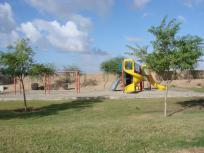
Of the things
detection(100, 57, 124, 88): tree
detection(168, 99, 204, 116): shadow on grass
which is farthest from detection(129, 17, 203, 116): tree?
detection(100, 57, 124, 88): tree

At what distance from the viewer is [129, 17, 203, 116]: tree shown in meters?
19.9

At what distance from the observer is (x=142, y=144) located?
9.20m

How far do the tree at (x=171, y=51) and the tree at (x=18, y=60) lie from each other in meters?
7.30

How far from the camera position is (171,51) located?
2033 centimetres

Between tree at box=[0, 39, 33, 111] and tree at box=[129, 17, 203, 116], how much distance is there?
7.30 m

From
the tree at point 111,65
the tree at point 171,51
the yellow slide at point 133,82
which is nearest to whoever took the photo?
the tree at point 171,51

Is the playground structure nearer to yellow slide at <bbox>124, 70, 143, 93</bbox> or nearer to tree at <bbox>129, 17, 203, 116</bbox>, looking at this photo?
yellow slide at <bbox>124, 70, 143, 93</bbox>

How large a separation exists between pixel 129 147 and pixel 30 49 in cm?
1670

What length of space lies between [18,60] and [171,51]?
9.39 m

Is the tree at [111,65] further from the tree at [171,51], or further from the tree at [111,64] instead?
the tree at [171,51]

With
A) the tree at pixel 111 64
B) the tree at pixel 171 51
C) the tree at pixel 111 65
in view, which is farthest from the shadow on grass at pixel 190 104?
the tree at pixel 111 64

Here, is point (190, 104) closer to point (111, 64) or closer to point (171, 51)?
point (171, 51)

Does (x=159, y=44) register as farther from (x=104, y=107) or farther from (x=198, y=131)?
(x=198, y=131)

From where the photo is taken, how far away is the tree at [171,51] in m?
19.9
